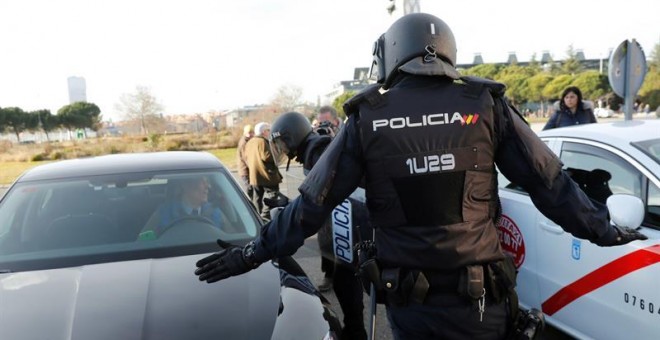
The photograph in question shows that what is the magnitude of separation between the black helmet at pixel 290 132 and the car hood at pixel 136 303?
0.89 m

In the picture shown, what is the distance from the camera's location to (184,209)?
3.11 m

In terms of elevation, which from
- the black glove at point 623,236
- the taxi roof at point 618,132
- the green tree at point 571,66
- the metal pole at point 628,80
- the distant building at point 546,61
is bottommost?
the black glove at point 623,236

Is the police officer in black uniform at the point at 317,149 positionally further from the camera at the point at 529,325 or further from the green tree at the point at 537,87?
the green tree at the point at 537,87

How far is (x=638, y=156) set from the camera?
273cm

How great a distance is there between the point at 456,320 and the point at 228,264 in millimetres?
838

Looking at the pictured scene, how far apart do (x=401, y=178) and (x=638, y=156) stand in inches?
70.8

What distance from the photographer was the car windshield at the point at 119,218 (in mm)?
2705

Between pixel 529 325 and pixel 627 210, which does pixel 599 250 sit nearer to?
pixel 627 210

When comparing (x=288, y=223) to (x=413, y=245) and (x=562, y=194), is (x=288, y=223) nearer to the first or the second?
(x=413, y=245)

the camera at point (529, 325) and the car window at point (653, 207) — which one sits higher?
the car window at point (653, 207)

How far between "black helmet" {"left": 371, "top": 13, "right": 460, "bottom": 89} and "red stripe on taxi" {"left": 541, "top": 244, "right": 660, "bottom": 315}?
4.86 feet

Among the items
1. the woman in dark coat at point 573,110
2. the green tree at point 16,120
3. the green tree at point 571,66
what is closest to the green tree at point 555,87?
the green tree at point 571,66

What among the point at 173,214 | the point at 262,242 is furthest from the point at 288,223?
the point at 173,214

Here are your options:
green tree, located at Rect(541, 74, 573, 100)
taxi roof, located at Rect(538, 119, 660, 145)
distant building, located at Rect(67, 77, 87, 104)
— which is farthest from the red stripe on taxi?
distant building, located at Rect(67, 77, 87, 104)
